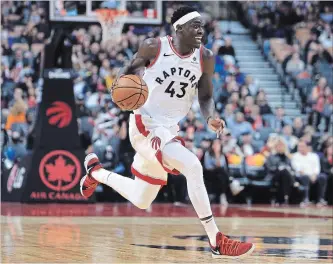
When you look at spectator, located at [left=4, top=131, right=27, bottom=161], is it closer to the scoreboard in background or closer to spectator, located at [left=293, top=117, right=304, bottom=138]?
the scoreboard in background

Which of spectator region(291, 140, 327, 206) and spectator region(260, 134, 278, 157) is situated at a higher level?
spectator region(260, 134, 278, 157)

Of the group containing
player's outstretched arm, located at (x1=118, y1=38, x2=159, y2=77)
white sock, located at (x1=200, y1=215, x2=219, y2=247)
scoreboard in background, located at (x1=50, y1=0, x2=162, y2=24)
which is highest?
scoreboard in background, located at (x1=50, y1=0, x2=162, y2=24)

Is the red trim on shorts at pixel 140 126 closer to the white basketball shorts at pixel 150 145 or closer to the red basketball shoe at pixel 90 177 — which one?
the white basketball shorts at pixel 150 145

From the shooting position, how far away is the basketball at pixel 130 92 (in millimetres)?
7281

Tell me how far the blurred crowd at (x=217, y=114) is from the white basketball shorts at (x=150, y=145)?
8.04 m

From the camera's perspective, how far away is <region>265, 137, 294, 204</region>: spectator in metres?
16.7

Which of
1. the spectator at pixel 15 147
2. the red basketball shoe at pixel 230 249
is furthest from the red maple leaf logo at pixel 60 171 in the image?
the red basketball shoe at pixel 230 249

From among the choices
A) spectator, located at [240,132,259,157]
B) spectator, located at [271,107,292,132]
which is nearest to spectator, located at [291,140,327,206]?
spectator, located at [240,132,259,157]

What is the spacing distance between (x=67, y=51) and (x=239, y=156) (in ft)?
13.0

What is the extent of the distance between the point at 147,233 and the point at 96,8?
7414mm

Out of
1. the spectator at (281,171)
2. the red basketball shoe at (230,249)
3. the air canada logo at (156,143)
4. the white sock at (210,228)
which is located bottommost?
the spectator at (281,171)

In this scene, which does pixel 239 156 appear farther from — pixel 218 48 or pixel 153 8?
pixel 218 48

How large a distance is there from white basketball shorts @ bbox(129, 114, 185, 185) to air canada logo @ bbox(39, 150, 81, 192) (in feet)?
23.3

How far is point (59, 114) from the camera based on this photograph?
1512cm
